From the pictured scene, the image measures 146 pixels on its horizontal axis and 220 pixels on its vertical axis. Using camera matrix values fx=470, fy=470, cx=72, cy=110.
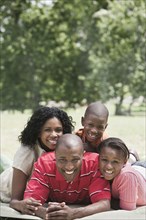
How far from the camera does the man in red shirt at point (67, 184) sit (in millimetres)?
2947

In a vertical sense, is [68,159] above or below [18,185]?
above

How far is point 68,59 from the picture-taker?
29188mm

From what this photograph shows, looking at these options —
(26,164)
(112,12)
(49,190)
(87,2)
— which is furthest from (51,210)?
(87,2)

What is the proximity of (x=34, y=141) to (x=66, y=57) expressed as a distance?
84.7ft

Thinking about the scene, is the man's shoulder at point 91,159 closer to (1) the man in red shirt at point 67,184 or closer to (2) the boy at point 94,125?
(1) the man in red shirt at point 67,184

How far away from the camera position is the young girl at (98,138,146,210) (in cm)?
306

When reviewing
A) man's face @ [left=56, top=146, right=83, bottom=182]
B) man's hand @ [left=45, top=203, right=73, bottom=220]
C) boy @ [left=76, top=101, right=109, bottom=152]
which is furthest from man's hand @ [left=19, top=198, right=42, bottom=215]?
boy @ [left=76, top=101, right=109, bottom=152]

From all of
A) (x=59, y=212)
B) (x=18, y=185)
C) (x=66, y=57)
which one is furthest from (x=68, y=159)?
(x=66, y=57)

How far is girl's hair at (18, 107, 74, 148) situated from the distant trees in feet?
71.4

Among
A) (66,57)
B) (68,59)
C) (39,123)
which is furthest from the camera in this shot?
(68,59)

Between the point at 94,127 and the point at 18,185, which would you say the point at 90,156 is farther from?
the point at 18,185

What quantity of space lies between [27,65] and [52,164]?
86.1 ft

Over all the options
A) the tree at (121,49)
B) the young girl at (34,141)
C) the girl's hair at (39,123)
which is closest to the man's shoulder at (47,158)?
the young girl at (34,141)

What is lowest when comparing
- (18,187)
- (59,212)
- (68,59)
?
(59,212)
